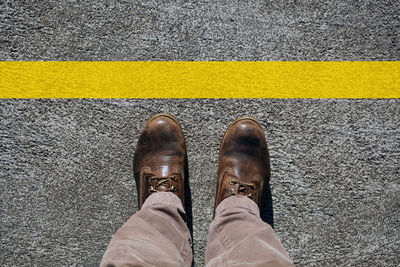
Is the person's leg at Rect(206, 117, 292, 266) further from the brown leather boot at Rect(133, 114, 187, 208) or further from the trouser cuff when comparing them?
the brown leather boot at Rect(133, 114, 187, 208)

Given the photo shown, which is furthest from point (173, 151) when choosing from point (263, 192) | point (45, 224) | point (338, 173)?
point (338, 173)

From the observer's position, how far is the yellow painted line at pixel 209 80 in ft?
5.56

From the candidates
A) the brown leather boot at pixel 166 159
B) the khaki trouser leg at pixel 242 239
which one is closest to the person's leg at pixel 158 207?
the brown leather boot at pixel 166 159

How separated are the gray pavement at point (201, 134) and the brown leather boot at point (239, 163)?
0.06 m

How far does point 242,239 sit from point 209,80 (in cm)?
92

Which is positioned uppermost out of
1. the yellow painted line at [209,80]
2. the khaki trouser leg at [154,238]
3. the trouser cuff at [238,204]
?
the yellow painted line at [209,80]

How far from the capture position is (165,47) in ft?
5.58

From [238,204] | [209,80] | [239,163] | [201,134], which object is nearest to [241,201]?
[238,204]

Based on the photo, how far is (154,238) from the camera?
1346 millimetres

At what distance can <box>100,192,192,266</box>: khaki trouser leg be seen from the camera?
118 cm

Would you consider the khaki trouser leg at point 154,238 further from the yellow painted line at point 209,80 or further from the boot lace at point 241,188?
the yellow painted line at point 209,80

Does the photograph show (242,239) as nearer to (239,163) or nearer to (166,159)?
(239,163)

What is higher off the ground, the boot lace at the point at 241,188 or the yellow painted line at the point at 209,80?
the yellow painted line at the point at 209,80

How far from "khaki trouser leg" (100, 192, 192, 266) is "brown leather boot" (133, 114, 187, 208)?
66mm
